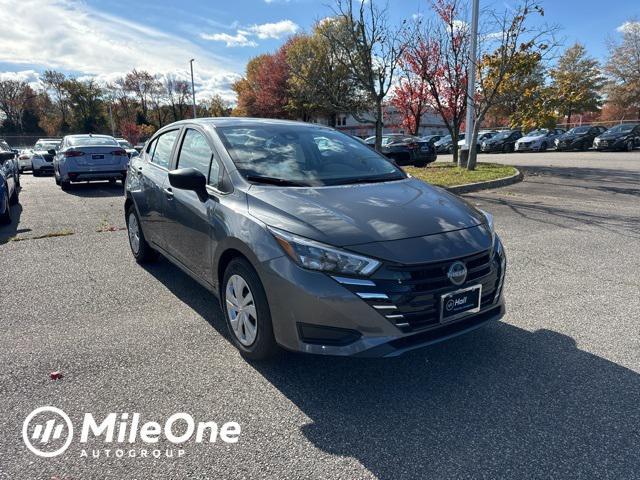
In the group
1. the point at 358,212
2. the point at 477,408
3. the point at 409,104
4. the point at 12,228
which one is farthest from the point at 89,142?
the point at 409,104

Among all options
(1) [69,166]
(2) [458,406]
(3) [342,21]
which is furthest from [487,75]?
(2) [458,406]

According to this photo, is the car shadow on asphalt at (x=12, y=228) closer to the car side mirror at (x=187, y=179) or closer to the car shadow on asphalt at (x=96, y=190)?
the car shadow on asphalt at (x=96, y=190)

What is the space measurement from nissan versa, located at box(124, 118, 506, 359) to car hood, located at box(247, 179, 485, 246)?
1 cm

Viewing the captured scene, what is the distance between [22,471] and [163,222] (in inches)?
100

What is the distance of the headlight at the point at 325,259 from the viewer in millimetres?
2559

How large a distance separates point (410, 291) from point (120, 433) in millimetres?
1771

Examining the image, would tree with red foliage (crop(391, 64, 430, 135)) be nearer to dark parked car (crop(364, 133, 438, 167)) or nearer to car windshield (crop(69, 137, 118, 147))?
dark parked car (crop(364, 133, 438, 167))

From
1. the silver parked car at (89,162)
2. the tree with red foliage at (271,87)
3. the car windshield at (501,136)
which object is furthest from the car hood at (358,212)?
the tree with red foliage at (271,87)

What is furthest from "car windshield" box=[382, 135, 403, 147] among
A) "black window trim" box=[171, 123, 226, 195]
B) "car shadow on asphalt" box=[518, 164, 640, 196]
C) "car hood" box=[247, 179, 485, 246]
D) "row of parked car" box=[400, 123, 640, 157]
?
"car hood" box=[247, 179, 485, 246]

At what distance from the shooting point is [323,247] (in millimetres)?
2609

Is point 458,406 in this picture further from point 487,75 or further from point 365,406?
point 487,75

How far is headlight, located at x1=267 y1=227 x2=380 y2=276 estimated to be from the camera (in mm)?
2559

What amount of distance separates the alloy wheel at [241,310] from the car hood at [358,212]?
1.66ft

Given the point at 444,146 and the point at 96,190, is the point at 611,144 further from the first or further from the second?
the point at 96,190
